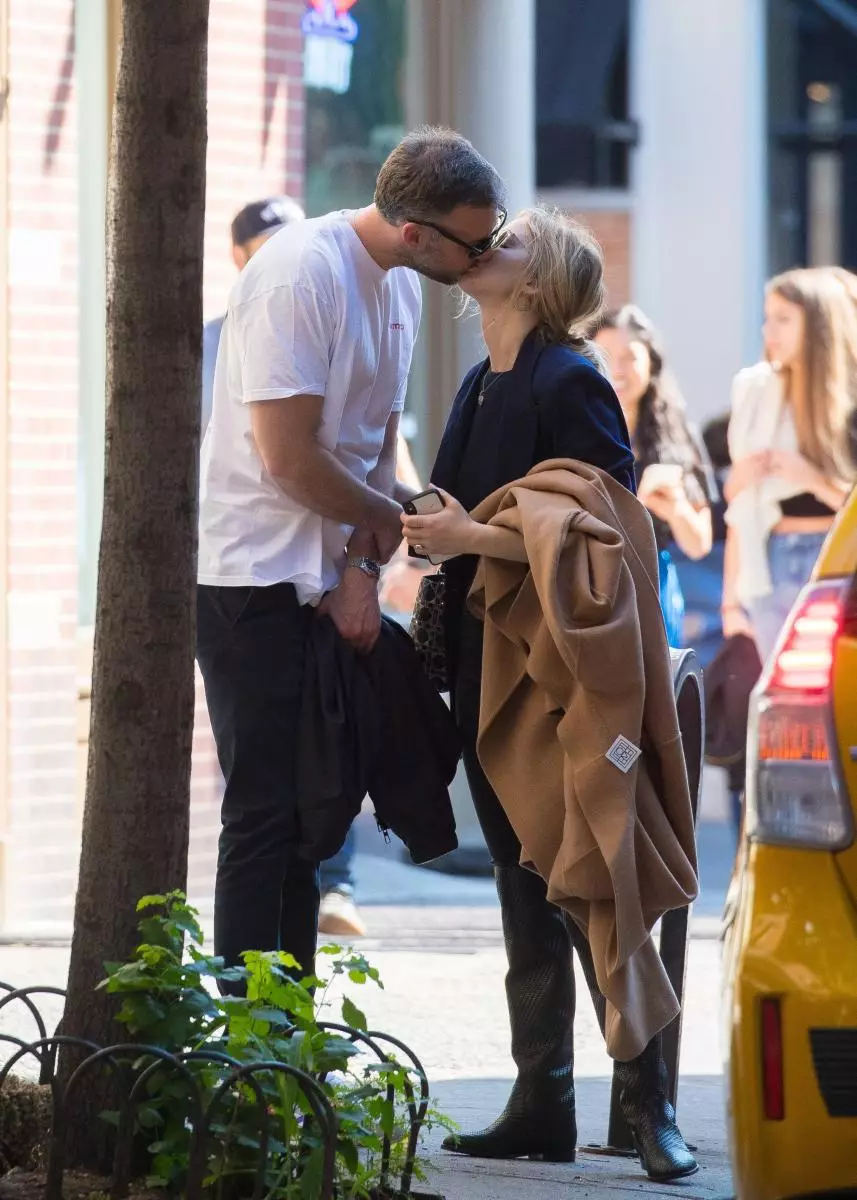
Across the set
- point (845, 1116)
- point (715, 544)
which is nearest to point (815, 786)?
point (845, 1116)

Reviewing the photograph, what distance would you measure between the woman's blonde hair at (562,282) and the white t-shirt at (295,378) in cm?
35

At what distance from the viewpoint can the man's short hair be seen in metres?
4.43

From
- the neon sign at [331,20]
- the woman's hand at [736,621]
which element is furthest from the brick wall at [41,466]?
the woman's hand at [736,621]

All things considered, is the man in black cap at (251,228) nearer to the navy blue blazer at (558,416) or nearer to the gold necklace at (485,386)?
the gold necklace at (485,386)

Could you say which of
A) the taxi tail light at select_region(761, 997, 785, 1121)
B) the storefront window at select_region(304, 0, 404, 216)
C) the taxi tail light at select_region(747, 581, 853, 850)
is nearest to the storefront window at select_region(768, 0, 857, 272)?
the storefront window at select_region(304, 0, 404, 216)

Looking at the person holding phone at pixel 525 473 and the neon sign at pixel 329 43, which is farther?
the neon sign at pixel 329 43

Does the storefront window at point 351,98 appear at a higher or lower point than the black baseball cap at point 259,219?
higher

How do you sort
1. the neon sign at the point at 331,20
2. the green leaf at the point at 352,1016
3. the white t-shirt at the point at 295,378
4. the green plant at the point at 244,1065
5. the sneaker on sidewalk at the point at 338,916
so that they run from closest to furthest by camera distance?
1. the green plant at the point at 244,1065
2. the green leaf at the point at 352,1016
3. the white t-shirt at the point at 295,378
4. the sneaker on sidewalk at the point at 338,916
5. the neon sign at the point at 331,20

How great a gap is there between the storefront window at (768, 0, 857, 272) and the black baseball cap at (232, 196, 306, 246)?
22.6 feet

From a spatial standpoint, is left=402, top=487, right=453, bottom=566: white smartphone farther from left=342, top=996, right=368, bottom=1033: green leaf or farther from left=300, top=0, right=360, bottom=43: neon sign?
left=300, top=0, right=360, bottom=43: neon sign

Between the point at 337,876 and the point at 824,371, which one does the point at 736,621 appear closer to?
the point at 824,371

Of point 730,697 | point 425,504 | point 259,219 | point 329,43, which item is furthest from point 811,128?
point 425,504

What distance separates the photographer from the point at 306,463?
446 centimetres

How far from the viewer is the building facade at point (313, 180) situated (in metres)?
7.45
